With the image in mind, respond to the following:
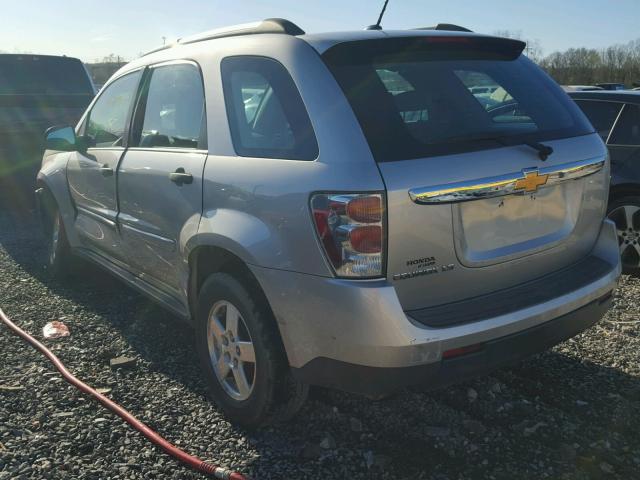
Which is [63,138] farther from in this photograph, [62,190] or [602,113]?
[602,113]

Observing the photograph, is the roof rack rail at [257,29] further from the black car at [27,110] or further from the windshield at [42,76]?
the windshield at [42,76]

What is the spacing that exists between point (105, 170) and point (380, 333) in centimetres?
254

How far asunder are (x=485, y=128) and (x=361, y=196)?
2.41ft

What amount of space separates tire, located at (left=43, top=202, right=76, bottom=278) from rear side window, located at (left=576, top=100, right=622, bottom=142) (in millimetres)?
4697

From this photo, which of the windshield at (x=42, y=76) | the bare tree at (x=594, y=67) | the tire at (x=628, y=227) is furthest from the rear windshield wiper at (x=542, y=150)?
the bare tree at (x=594, y=67)

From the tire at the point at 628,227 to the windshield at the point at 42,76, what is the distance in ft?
24.7

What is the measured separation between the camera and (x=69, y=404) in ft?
10.9

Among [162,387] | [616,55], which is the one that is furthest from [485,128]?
[616,55]

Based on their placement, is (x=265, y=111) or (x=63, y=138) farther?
(x=63, y=138)

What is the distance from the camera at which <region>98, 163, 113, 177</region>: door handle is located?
13.2ft

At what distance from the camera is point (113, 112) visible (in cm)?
437

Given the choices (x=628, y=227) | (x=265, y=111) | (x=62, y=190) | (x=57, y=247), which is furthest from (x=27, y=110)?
(x=628, y=227)

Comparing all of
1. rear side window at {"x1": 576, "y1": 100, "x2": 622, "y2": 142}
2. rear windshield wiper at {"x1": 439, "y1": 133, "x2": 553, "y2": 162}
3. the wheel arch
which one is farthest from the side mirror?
rear side window at {"x1": 576, "y1": 100, "x2": 622, "y2": 142}

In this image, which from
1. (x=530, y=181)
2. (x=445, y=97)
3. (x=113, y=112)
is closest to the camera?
(x=530, y=181)
